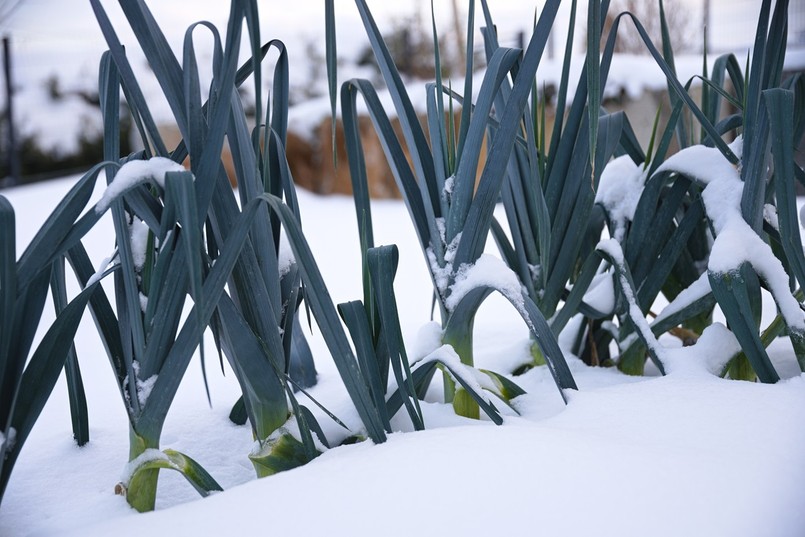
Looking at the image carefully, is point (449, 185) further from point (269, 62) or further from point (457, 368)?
point (269, 62)

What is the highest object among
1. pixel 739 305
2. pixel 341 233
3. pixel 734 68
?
pixel 734 68

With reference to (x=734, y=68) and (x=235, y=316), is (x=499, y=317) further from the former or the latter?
(x=235, y=316)

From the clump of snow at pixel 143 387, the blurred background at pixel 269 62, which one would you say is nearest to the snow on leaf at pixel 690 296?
the clump of snow at pixel 143 387

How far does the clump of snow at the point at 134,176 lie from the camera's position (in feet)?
1.74

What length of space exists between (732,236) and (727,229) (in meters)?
0.01

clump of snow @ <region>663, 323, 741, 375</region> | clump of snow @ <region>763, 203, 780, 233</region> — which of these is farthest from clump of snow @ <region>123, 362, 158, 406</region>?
clump of snow @ <region>763, 203, 780, 233</region>

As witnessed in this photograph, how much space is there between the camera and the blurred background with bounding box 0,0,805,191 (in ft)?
14.7

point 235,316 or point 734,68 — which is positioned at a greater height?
point 734,68

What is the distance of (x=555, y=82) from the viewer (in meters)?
3.83

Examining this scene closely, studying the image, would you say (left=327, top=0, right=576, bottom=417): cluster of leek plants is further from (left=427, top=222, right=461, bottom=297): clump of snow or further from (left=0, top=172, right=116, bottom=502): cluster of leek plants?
(left=0, top=172, right=116, bottom=502): cluster of leek plants

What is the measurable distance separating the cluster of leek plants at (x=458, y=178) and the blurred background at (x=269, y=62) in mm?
3380

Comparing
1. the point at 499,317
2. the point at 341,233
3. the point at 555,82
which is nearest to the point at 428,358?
the point at 499,317

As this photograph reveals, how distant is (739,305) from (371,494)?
0.40m

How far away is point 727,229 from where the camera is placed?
712mm
